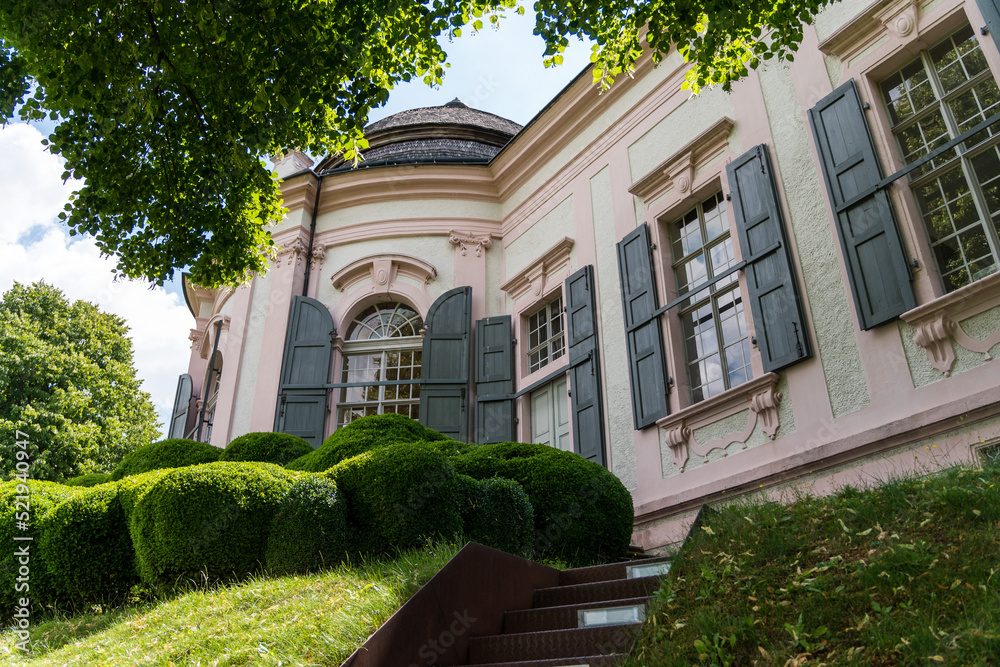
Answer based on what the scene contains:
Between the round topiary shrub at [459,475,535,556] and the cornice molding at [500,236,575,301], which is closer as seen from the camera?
the round topiary shrub at [459,475,535,556]

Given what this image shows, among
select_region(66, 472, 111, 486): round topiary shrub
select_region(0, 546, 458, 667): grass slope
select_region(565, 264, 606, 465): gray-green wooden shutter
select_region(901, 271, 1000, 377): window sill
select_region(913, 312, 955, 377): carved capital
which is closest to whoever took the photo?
select_region(0, 546, 458, 667): grass slope

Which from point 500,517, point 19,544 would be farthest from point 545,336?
point 19,544

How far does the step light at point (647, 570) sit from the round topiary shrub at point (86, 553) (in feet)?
13.6

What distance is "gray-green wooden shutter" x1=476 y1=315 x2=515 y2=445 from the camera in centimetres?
1312

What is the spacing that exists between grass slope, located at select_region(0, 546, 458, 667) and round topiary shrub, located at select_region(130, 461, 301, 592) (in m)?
0.25

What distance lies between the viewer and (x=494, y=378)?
1354cm

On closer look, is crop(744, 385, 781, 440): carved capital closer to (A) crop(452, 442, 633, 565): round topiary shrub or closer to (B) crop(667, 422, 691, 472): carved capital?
(B) crop(667, 422, 691, 472): carved capital

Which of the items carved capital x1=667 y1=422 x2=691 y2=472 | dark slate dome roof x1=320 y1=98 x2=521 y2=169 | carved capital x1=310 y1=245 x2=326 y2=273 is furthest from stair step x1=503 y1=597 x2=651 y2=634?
dark slate dome roof x1=320 y1=98 x2=521 y2=169

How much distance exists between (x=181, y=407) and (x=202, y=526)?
504 inches

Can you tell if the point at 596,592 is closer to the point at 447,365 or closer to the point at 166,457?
the point at 166,457

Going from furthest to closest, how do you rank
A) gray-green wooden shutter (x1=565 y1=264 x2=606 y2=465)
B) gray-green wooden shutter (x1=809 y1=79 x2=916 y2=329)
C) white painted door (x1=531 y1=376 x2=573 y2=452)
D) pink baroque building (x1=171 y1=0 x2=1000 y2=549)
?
white painted door (x1=531 y1=376 x2=573 y2=452) < gray-green wooden shutter (x1=565 y1=264 x2=606 y2=465) < gray-green wooden shutter (x1=809 y1=79 x2=916 y2=329) < pink baroque building (x1=171 y1=0 x2=1000 y2=549)

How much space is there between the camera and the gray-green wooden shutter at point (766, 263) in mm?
8609

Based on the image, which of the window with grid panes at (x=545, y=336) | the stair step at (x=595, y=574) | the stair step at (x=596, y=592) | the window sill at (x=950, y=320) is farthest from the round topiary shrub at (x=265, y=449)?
the window sill at (x=950, y=320)

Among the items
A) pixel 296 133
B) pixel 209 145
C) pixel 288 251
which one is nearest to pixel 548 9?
pixel 296 133
